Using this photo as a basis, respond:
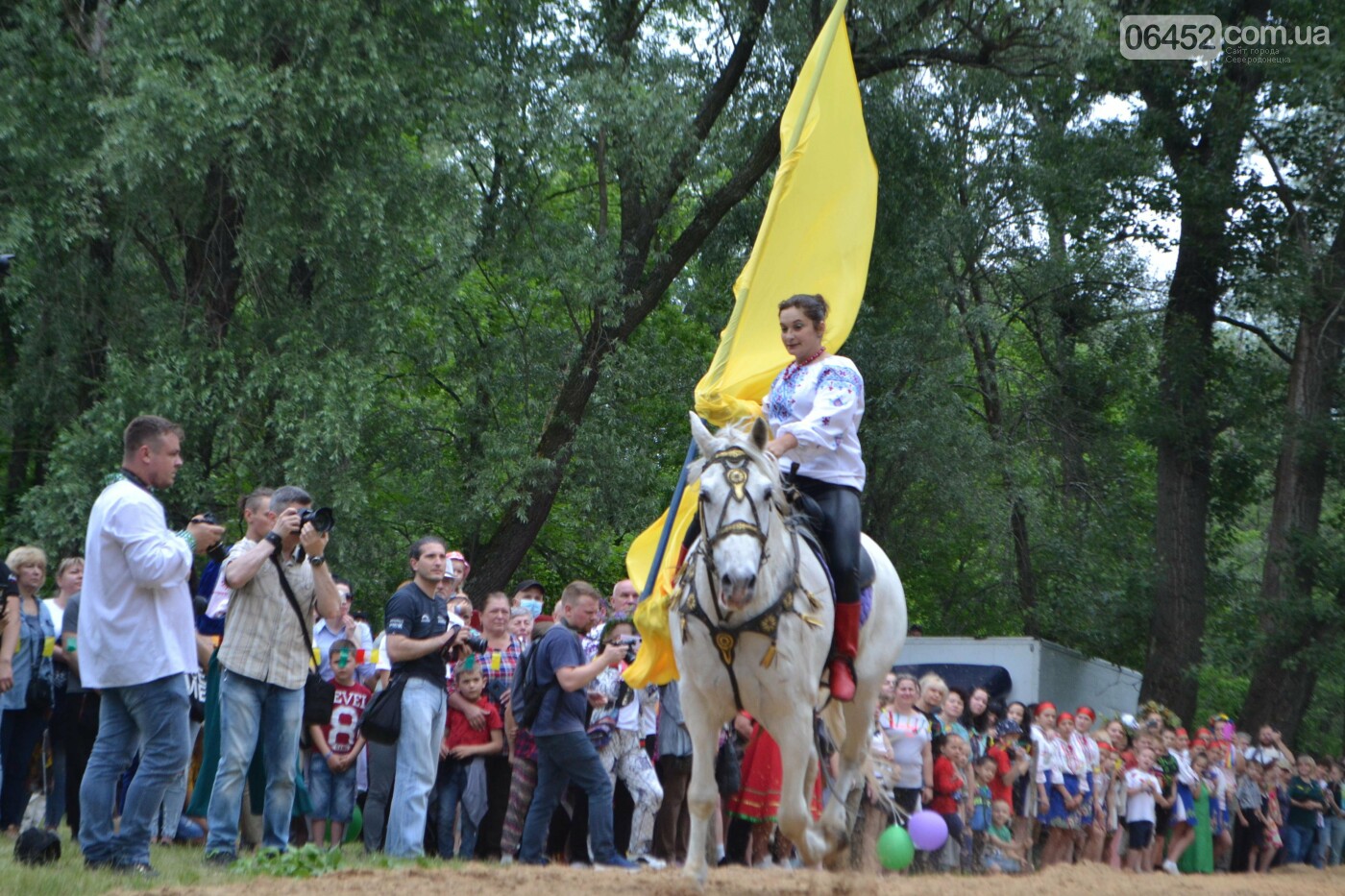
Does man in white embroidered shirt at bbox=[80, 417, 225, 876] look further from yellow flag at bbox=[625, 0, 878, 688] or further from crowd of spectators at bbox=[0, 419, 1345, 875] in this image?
yellow flag at bbox=[625, 0, 878, 688]

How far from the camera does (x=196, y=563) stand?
15.1 metres

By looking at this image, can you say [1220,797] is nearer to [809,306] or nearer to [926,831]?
[926,831]

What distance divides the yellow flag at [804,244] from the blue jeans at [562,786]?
1.25 metres

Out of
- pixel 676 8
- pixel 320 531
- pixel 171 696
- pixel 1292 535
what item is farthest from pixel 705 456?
pixel 1292 535

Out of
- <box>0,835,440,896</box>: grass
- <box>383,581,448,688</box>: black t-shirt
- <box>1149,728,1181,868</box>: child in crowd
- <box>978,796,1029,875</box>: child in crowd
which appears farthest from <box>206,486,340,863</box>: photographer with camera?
<box>1149,728,1181,868</box>: child in crowd

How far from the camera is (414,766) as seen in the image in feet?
29.4

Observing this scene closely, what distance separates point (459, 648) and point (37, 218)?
7.93 metres

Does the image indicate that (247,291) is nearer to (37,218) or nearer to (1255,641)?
(37,218)

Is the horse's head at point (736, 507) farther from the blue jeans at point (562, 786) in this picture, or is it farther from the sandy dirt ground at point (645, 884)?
the blue jeans at point (562, 786)

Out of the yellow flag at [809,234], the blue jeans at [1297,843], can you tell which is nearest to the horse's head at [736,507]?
the yellow flag at [809,234]

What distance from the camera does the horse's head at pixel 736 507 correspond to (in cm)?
678

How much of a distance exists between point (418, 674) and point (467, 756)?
1540 mm

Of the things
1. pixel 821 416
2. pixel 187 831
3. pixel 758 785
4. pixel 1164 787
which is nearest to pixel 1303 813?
pixel 1164 787

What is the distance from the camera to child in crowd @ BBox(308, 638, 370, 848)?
1038 cm
